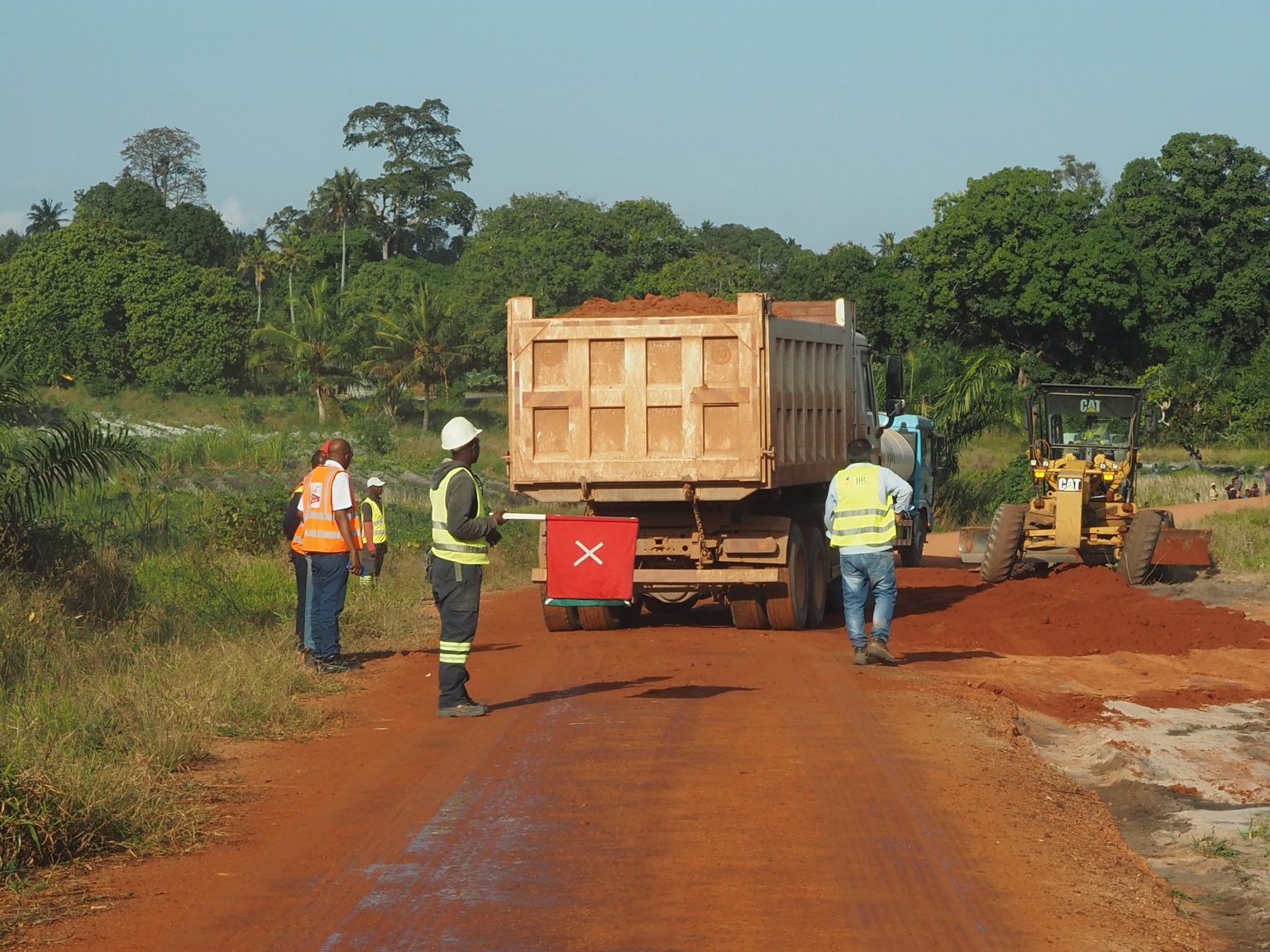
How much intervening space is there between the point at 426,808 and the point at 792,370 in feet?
27.4

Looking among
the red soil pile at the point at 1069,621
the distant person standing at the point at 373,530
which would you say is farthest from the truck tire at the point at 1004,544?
the distant person standing at the point at 373,530

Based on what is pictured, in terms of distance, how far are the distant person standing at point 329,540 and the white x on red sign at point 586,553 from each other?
1.93 m

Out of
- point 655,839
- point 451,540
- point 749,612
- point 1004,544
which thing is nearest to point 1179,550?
point 1004,544

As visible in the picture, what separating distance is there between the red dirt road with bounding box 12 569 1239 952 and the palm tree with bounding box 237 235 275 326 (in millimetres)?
69066

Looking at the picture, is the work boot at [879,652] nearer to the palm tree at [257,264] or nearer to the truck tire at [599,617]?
the truck tire at [599,617]

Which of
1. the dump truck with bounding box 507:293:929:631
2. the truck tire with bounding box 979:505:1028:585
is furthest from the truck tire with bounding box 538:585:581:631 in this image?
the truck tire with bounding box 979:505:1028:585

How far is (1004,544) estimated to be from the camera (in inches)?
803

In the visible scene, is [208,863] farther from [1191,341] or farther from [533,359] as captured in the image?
[1191,341]

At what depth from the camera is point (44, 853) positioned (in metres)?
6.78

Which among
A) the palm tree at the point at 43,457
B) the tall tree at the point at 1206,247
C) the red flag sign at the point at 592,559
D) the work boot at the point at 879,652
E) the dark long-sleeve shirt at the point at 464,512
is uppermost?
the tall tree at the point at 1206,247

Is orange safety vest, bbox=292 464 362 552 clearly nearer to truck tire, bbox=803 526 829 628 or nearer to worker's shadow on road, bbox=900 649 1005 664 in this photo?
worker's shadow on road, bbox=900 649 1005 664

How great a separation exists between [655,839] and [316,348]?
49544 millimetres

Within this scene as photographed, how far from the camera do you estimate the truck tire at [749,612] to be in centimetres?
1562

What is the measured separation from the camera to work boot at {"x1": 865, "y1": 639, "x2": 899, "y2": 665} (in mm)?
13039
